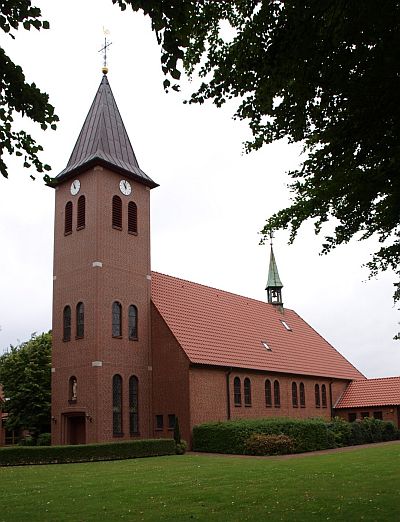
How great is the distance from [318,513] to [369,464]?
993 cm

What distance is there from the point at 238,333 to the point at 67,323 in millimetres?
10722

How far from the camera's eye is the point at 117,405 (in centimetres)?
3034

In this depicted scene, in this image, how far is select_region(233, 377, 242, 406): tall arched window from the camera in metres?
33.9

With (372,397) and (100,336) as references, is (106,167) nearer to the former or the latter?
(100,336)

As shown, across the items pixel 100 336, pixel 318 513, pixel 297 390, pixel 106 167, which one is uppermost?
pixel 106 167

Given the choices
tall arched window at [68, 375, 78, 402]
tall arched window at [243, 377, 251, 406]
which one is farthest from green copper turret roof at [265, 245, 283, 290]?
tall arched window at [68, 375, 78, 402]

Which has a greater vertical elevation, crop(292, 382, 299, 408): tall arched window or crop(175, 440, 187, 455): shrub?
crop(292, 382, 299, 408): tall arched window

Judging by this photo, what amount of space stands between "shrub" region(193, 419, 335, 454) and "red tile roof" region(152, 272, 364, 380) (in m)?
3.41

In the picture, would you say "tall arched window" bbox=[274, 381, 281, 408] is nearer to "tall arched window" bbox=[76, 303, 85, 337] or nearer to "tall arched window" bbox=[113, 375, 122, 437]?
"tall arched window" bbox=[113, 375, 122, 437]

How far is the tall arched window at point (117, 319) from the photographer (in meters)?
31.2

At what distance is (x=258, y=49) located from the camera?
29.0 feet

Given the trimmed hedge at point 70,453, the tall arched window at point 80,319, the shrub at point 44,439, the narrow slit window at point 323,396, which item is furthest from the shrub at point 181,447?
the narrow slit window at point 323,396

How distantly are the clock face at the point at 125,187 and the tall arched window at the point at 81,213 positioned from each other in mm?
2023

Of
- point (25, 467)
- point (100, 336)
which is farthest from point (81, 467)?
point (100, 336)
